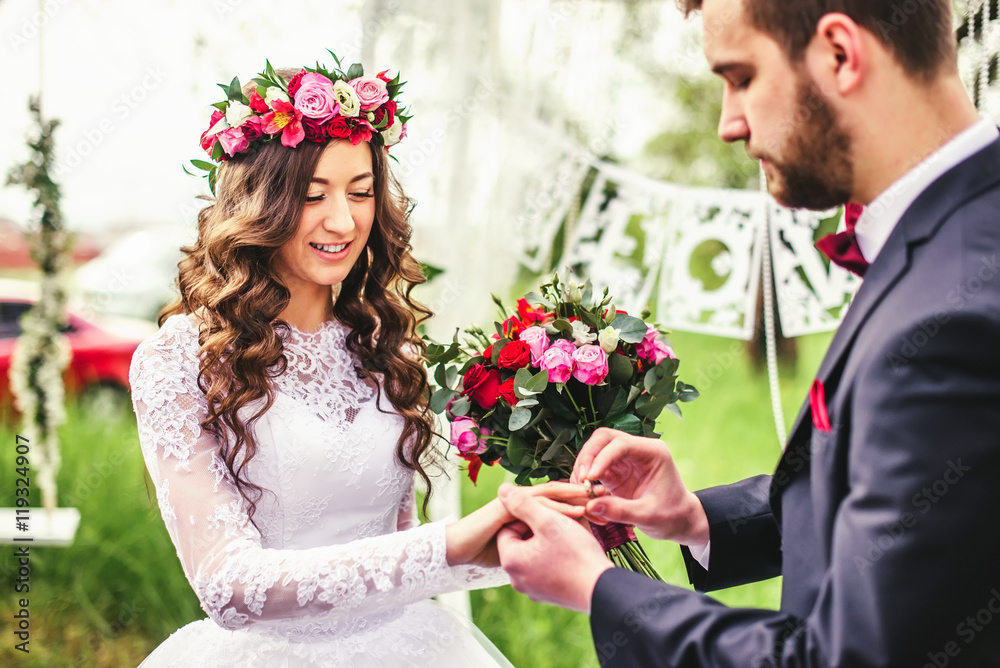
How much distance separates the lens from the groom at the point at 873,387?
1.07 metres

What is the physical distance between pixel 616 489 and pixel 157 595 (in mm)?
3088

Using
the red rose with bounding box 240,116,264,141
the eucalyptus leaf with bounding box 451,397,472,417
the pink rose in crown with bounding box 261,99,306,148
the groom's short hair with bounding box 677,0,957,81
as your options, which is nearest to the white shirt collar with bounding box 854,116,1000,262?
the groom's short hair with bounding box 677,0,957,81

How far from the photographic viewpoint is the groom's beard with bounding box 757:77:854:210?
1.28m

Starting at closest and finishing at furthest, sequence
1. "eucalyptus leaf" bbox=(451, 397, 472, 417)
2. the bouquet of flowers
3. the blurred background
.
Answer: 1. the bouquet of flowers
2. "eucalyptus leaf" bbox=(451, 397, 472, 417)
3. the blurred background

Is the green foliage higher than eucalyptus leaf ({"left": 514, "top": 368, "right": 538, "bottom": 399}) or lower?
higher

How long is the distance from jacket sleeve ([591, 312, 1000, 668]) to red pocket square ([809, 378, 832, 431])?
0.08 meters

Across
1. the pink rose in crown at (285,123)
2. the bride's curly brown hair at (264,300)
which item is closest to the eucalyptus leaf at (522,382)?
the bride's curly brown hair at (264,300)

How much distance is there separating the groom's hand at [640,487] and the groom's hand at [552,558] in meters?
0.15

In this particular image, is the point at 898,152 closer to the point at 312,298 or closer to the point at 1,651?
the point at 312,298

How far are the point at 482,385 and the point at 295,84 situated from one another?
0.99 metres

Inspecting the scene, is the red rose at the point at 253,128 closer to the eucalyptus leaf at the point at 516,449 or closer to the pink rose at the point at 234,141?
the pink rose at the point at 234,141

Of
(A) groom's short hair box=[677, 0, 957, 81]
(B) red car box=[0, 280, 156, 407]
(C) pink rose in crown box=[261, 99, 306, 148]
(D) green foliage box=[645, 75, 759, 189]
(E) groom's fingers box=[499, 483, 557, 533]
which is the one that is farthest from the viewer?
(D) green foliage box=[645, 75, 759, 189]

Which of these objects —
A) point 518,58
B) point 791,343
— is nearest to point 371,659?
point 518,58

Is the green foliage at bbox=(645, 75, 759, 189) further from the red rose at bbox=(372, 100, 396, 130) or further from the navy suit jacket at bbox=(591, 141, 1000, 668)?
the navy suit jacket at bbox=(591, 141, 1000, 668)
